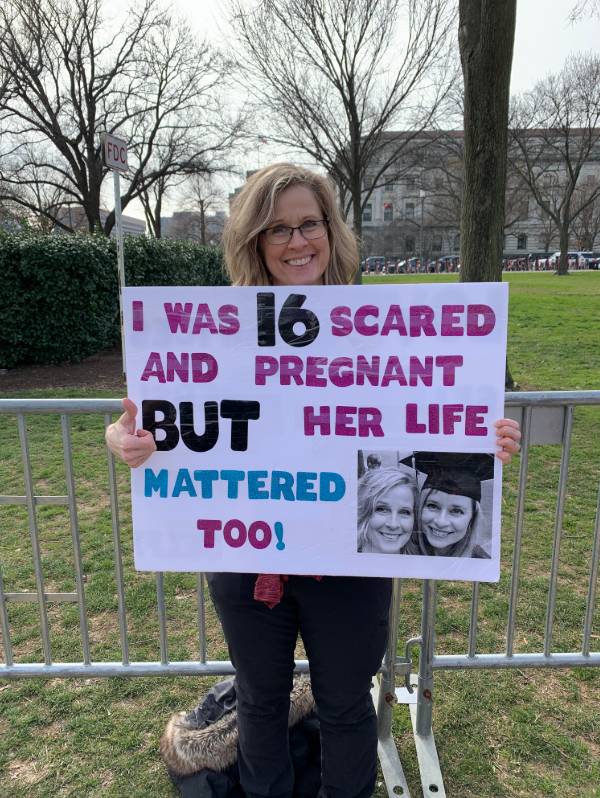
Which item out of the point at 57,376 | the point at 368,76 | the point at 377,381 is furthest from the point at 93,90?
the point at 377,381

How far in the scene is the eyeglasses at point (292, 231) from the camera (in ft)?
5.56

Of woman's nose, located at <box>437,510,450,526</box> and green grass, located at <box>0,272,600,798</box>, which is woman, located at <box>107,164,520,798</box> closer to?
woman's nose, located at <box>437,510,450,526</box>

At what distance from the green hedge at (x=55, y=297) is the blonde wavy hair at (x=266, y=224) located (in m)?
8.05

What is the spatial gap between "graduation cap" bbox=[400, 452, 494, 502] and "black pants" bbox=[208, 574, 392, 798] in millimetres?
357

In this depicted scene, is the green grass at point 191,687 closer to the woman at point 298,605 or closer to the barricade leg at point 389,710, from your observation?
the barricade leg at point 389,710

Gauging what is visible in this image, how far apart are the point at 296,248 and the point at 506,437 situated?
0.79 m

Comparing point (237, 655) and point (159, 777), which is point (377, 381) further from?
point (159, 777)

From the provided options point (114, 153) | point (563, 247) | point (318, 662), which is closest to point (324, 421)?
point (318, 662)

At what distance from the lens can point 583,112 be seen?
31125 mm

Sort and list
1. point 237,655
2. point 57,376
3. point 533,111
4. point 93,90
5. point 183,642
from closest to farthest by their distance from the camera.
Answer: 1. point 237,655
2. point 183,642
3. point 57,376
4. point 93,90
5. point 533,111

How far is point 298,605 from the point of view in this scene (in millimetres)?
1754

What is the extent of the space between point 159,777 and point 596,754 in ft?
5.52

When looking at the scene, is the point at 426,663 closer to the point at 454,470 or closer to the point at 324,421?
the point at 454,470

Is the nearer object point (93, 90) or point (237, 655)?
point (237, 655)
